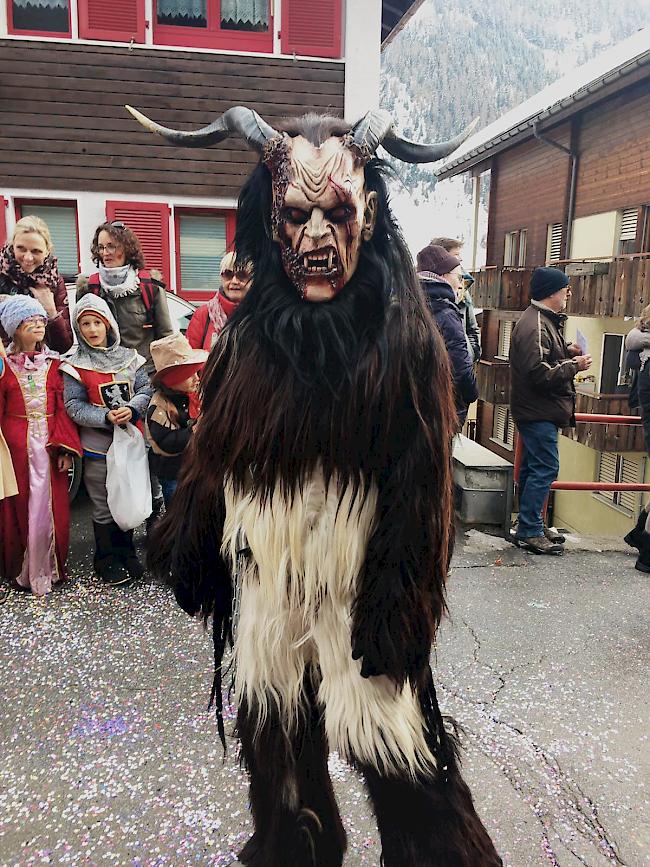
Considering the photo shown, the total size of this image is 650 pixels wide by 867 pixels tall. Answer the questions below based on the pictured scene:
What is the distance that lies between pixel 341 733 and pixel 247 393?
76 cm

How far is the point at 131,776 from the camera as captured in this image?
2424 millimetres

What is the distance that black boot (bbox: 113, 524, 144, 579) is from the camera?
13.5ft

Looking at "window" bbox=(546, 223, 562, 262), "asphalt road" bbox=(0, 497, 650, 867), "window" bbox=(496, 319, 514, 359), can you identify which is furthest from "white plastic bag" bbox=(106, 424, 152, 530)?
"window" bbox=(496, 319, 514, 359)

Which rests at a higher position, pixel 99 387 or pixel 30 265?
pixel 30 265

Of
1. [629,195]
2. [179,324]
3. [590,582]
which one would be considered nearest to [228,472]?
[590,582]

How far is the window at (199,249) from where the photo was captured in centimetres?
845

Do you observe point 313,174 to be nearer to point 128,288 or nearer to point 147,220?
point 128,288

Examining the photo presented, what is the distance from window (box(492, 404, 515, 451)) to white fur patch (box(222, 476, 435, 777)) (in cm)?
1782

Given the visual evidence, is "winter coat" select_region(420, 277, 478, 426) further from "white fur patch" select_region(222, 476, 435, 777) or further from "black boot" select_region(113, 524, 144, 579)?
"white fur patch" select_region(222, 476, 435, 777)

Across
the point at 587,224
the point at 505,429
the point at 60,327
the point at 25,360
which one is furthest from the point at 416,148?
the point at 505,429

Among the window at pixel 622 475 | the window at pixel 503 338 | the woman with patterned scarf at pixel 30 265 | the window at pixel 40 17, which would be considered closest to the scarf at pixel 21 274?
the woman with patterned scarf at pixel 30 265

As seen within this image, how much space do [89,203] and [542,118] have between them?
896 centimetres

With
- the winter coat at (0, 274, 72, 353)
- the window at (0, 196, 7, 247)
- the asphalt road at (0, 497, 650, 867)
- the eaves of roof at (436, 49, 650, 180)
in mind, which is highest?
the eaves of roof at (436, 49, 650, 180)

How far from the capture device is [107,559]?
4.10m
